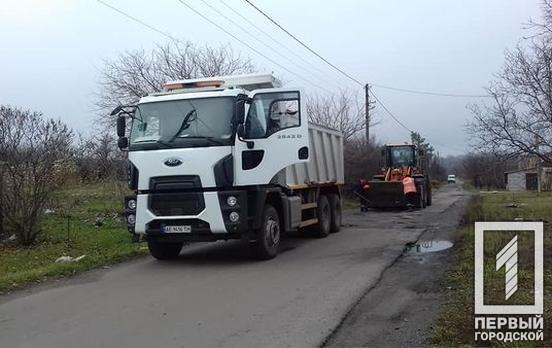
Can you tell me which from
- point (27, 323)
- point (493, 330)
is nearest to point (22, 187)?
point (27, 323)

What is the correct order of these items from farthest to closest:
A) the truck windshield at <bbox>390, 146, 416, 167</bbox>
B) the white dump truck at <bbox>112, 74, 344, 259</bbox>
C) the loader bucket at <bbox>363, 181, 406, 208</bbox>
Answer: the truck windshield at <bbox>390, 146, 416, 167</bbox> < the loader bucket at <bbox>363, 181, 406, 208</bbox> < the white dump truck at <bbox>112, 74, 344, 259</bbox>

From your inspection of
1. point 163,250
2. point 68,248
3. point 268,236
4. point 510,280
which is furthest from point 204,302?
point 68,248

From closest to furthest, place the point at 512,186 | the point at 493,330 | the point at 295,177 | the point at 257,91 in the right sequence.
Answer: the point at 493,330, the point at 257,91, the point at 295,177, the point at 512,186

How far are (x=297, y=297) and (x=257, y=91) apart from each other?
15.5 ft

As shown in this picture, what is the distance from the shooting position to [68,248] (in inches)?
520

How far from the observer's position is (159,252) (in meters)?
12.0

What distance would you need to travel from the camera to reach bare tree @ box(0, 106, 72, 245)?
13.5 m

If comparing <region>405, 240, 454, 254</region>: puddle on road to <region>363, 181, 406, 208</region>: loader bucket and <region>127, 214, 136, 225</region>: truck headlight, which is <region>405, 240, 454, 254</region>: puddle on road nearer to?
<region>127, 214, 136, 225</region>: truck headlight

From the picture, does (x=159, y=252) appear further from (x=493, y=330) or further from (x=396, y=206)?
(x=396, y=206)

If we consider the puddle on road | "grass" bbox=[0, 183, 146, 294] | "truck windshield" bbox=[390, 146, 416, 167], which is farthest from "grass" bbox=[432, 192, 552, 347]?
"truck windshield" bbox=[390, 146, 416, 167]

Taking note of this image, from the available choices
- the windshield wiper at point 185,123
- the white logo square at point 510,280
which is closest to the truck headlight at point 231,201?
the windshield wiper at point 185,123

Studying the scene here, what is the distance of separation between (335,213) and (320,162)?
176cm

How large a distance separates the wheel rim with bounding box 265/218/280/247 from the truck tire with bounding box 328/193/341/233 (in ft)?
16.0

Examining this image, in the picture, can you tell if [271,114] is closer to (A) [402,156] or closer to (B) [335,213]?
(B) [335,213]
